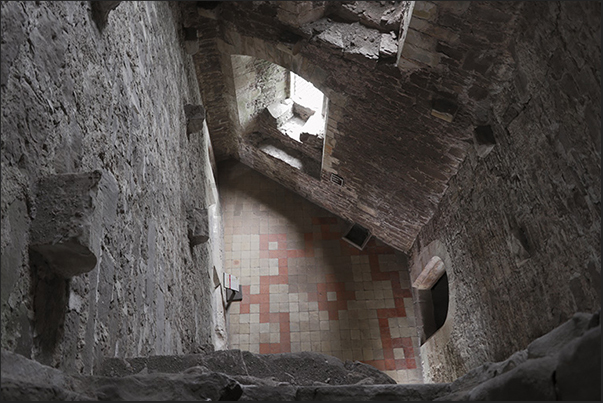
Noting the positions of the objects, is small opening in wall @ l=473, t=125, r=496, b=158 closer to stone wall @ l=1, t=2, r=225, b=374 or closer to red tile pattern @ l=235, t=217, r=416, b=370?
stone wall @ l=1, t=2, r=225, b=374

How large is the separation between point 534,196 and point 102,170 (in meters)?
2.89

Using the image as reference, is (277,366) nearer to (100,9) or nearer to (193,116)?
(100,9)

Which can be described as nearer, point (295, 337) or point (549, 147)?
point (549, 147)

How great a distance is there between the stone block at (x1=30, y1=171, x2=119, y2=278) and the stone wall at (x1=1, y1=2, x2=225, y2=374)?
0.01 meters

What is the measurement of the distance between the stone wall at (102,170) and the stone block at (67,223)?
0.04 ft

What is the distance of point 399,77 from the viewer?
4590 mm

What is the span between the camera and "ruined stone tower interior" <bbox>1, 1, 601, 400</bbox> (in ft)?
5.92

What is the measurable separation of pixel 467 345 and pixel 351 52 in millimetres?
3221

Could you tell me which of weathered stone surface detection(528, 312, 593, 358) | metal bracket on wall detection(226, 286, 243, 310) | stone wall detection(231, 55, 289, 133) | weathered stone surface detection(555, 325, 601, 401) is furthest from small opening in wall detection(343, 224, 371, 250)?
weathered stone surface detection(555, 325, 601, 401)

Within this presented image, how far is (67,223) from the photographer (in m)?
1.76

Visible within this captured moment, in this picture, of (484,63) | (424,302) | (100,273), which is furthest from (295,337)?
(100,273)

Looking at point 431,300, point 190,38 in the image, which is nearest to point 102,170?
point 190,38

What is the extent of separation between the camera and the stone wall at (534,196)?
2939 mm

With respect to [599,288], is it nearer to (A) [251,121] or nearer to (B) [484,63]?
(B) [484,63]
